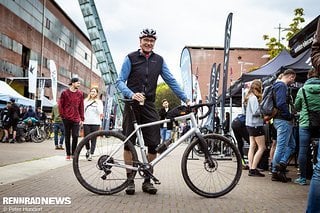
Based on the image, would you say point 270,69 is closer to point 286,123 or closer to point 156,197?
point 286,123

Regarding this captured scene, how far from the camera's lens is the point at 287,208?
495 cm

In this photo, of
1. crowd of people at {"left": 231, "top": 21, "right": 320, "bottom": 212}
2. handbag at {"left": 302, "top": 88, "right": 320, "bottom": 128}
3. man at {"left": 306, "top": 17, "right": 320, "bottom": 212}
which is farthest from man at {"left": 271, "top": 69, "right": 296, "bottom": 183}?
man at {"left": 306, "top": 17, "right": 320, "bottom": 212}

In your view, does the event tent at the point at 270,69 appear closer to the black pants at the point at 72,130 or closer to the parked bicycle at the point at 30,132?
the black pants at the point at 72,130

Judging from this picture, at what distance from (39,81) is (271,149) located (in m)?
34.7

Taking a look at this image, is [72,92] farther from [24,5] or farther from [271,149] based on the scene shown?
[24,5]

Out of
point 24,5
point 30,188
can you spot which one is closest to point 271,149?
point 30,188

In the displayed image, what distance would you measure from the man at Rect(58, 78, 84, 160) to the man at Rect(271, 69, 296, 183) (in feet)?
15.1

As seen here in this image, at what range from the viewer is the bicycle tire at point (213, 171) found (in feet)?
18.2

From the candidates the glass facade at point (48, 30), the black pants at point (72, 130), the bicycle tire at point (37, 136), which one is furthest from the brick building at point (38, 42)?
the black pants at point (72, 130)

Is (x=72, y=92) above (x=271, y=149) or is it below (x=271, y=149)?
above

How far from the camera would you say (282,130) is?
768 centimetres

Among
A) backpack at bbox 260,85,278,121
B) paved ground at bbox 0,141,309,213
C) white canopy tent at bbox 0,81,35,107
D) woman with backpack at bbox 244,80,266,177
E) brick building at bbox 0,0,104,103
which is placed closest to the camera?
paved ground at bbox 0,141,309,213

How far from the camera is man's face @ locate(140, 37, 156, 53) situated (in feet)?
19.5

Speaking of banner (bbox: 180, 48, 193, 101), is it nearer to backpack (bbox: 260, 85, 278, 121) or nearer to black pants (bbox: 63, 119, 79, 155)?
black pants (bbox: 63, 119, 79, 155)
